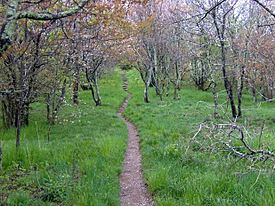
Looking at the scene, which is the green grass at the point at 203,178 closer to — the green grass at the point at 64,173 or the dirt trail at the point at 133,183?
the dirt trail at the point at 133,183

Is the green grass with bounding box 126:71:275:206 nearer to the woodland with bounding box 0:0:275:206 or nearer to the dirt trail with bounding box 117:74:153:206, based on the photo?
the woodland with bounding box 0:0:275:206

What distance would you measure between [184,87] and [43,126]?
28.0m

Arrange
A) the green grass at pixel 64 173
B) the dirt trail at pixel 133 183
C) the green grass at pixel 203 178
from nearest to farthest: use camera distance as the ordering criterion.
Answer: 1. the green grass at pixel 203 178
2. the green grass at pixel 64 173
3. the dirt trail at pixel 133 183

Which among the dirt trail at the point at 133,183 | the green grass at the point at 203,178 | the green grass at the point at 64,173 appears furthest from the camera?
the dirt trail at the point at 133,183

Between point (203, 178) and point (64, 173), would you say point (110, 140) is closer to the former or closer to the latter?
point (64, 173)

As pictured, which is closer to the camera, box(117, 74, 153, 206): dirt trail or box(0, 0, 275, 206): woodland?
box(0, 0, 275, 206): woodland

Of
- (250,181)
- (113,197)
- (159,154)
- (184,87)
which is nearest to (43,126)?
(159,154)

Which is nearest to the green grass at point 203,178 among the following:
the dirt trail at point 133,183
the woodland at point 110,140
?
the woodland at point 110,140

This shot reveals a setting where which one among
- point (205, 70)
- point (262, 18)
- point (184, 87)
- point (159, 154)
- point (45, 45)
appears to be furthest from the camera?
point (184, 87)

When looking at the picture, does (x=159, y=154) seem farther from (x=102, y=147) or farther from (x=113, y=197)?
(x=113, y=197)

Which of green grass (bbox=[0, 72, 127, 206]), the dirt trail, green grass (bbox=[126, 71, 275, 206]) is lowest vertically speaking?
the dirt trail

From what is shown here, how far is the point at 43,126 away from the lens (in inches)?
625

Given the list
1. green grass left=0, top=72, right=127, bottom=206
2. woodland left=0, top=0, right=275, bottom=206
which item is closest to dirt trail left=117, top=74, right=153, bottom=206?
woodland left=0, top=0, right=275, bottom=206

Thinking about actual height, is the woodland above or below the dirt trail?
above
